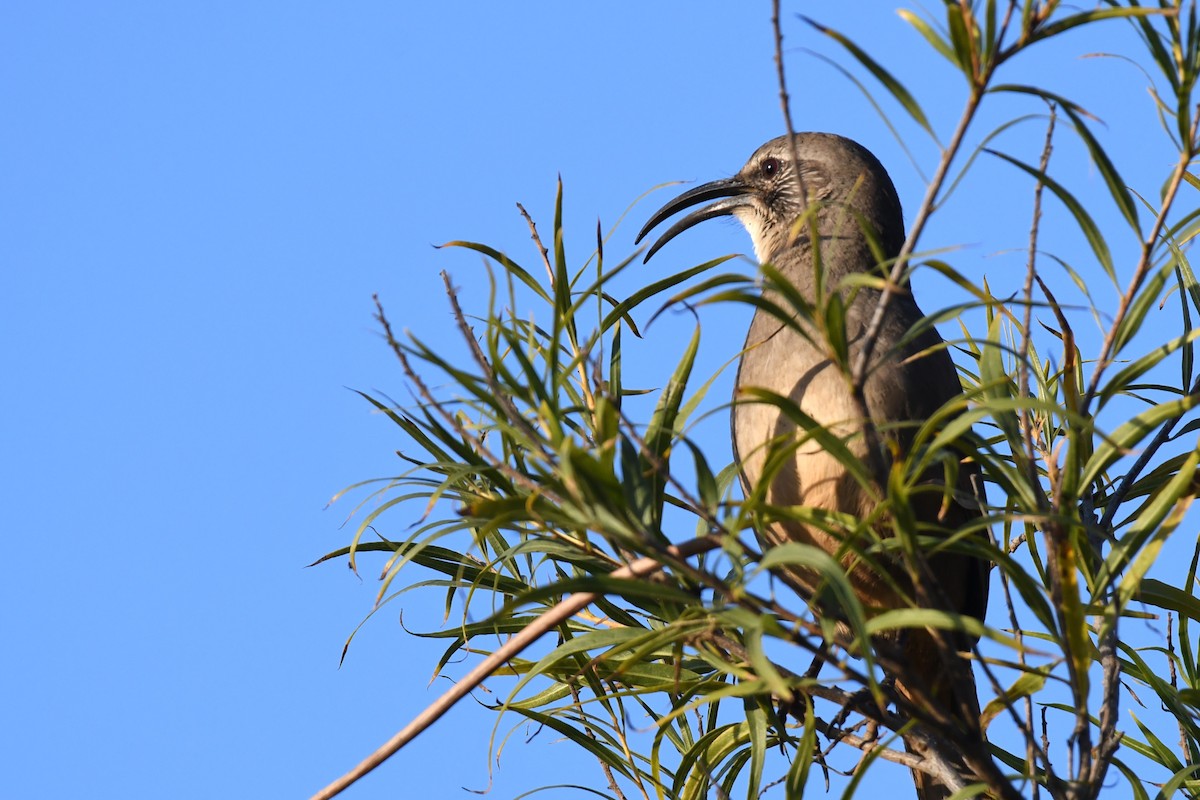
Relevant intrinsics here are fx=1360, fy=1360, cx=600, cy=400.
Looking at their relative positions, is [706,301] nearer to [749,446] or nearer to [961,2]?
[961,2]

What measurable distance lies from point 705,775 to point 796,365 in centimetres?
107

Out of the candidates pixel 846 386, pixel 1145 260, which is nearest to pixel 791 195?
pixel 846 386

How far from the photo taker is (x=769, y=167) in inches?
181

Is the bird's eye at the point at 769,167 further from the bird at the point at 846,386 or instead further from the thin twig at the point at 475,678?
the thin twig at the point at 475,678

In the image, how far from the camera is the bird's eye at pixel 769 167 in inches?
179

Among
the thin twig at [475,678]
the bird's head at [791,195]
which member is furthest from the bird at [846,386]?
the thin twig at [475,678]

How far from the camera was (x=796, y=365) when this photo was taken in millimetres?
3438

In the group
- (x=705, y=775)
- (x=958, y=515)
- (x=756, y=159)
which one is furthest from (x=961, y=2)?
(x=756, y=159)

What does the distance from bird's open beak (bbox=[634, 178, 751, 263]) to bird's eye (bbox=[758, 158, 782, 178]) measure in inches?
3.0

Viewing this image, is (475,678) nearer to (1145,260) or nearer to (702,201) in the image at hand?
(1145,260)

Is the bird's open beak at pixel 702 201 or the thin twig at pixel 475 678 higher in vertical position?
the bird's open beak at pixel 702 201

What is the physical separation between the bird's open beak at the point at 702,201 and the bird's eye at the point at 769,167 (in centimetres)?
8

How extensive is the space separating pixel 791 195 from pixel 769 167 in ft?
0.66

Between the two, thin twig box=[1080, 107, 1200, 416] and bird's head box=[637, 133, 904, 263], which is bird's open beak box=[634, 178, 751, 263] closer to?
bird's head box=[637, 133, 904, 263]
